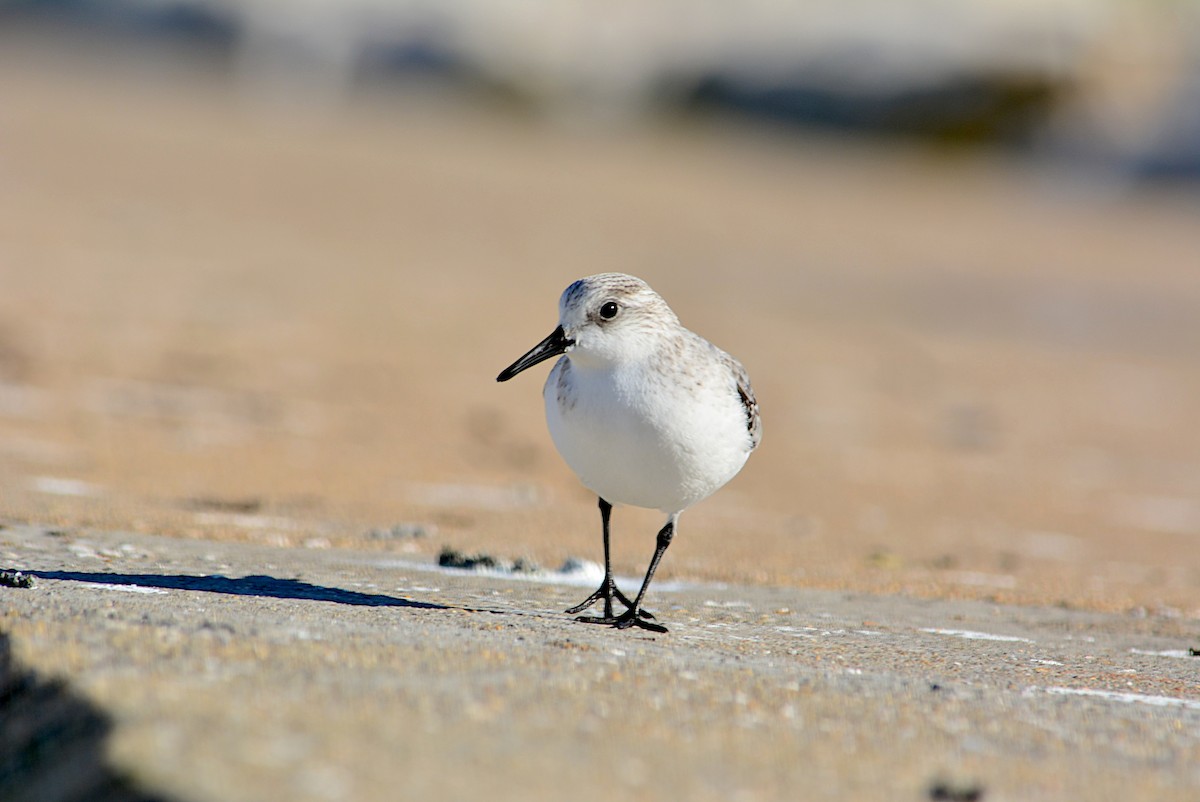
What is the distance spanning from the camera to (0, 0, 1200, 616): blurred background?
25.1 feet

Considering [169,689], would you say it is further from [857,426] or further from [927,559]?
[857,426]

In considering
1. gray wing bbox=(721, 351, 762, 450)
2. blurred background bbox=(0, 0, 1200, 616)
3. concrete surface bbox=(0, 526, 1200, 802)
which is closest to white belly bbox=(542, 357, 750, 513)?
gray wing bbox=(721, 351, 762, 450)

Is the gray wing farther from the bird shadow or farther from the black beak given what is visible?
the bird shadow

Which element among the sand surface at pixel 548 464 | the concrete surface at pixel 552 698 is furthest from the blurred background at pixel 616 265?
the concrete surface at pixel 552 698

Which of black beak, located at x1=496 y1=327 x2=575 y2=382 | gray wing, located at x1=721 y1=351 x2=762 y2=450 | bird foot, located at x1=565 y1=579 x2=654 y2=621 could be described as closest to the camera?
black beak, located at x1=496 y1=327 x2=575 y2=382

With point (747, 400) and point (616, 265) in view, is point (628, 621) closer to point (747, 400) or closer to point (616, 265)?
point (747, 400)

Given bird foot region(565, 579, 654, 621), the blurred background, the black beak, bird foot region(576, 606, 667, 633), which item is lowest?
bird foot region(576, 606, 667, 633)

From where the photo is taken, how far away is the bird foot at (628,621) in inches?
188

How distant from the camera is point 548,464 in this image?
356 inches

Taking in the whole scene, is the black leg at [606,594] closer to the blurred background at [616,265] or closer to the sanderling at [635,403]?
the sanderling at [635,403]

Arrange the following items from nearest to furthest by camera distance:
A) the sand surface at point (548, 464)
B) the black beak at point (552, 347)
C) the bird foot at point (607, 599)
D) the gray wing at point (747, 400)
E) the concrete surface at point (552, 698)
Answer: the concrete surface at point (552, 698), the sand surface at point (548, 464), the black beak at point (552, 347), the bird foot at point (607, 599), the gray wing at point (747, 400)

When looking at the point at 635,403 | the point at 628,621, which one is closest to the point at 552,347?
the point at 635,403

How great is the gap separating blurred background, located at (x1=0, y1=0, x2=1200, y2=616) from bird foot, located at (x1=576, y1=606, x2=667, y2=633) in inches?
51.3

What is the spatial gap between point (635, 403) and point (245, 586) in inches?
57.5
